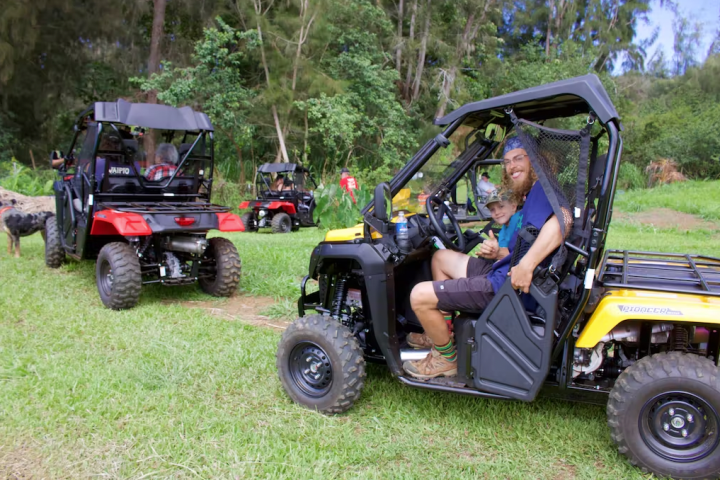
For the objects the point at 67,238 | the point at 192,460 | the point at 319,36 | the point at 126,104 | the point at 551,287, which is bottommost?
the point at 192,460

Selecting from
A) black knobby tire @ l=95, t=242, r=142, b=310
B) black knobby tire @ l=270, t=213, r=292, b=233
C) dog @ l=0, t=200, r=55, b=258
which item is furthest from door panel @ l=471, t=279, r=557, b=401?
black knobby tire @ l=270, t=213, r=292, b=233

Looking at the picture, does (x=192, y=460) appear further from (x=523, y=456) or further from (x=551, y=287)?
(x=551, y=287)

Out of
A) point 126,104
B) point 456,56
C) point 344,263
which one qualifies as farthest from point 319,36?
point 344,263

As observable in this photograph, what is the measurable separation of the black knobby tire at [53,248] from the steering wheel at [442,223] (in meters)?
6.13

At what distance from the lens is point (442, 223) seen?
368 centimetres

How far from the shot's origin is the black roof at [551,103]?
8.96ft

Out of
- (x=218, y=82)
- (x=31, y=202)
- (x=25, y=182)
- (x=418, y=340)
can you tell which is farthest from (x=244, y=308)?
(x=25, y=182)

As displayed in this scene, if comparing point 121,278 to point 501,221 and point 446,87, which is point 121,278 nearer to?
point 501,221

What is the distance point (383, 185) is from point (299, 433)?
61.4 inches

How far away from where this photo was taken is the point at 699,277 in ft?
10.2

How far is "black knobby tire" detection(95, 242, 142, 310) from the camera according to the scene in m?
5.69

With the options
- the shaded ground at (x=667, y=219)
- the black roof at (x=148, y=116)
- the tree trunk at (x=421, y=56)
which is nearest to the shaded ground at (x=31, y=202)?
the black roof at (x=148, y=116)

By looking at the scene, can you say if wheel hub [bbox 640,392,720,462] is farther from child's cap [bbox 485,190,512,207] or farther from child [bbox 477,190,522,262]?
child's cap [bbox 485,190,512,207]

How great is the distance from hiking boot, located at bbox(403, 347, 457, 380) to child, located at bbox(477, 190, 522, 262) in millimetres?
711
